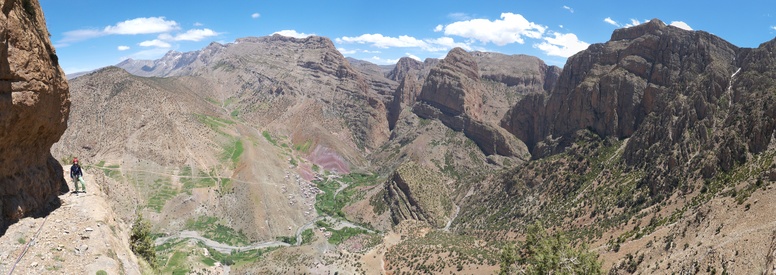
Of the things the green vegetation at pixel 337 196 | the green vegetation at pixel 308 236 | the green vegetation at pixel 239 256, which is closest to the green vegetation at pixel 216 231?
the green vegetation at pixel 239 256

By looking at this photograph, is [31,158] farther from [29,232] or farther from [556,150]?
[556,150]

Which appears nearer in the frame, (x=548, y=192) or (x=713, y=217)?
(x=713, y=217)

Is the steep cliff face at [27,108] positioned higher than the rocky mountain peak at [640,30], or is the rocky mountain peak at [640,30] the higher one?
the rocky mountain peak at [640,30]

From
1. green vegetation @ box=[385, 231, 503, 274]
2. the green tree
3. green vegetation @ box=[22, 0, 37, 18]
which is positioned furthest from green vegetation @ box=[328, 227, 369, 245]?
green vegetation @ box=[22, 0, 37, 18]

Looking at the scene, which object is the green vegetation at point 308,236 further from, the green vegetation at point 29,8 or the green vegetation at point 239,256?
the green vegetation at point 29,8

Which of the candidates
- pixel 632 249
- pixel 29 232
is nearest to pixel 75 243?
pixel 29 232
